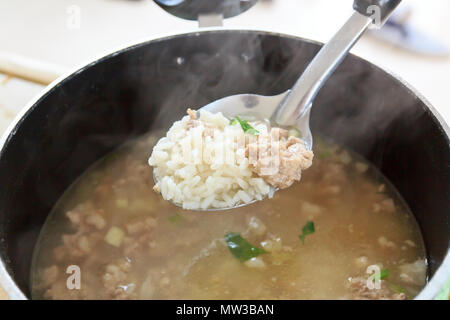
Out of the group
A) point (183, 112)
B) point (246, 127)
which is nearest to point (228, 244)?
point (246, 127)

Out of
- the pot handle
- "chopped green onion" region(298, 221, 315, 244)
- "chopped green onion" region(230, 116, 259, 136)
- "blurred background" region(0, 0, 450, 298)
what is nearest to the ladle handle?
the pot handle

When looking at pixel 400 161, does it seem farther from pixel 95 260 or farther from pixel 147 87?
pixel 95 260

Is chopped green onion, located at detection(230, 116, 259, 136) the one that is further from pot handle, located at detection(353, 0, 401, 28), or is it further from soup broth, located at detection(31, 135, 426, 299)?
pot handle, located at detection(353, 0, 401, 28)

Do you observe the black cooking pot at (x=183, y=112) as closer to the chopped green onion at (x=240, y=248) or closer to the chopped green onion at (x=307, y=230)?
the chopped green onion at (x=307, y=230)

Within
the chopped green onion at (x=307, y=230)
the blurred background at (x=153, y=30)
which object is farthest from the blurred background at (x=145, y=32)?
the chopped green onion at (x=307, y=230)

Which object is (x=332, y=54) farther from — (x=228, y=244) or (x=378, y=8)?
(x=228, y=244)
